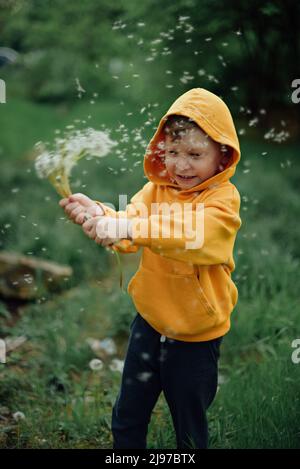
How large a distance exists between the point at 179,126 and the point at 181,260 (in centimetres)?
46

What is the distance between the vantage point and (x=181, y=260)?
1.81 meters

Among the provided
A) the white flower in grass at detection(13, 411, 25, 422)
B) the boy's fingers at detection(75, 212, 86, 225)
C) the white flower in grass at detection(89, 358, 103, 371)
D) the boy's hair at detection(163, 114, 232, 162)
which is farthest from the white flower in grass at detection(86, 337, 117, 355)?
the boy's hair at detection(163, 114, 232, 162)

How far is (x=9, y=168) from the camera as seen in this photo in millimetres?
6332

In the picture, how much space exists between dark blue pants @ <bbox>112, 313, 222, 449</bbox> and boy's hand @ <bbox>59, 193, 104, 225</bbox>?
0.43 meters

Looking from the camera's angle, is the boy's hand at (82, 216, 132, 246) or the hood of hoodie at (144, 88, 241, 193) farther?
the hood of hoodie at (144, 88, 241, 193)

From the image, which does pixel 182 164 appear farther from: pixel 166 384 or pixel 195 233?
pixel 166 384

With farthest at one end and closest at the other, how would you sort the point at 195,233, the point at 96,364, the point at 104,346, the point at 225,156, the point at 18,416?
the point at 104,346, the point at 96,364, the point at 18,416, the point at 225,156, the point at 195,233

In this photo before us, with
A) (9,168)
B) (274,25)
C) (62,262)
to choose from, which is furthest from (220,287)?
(9,168)

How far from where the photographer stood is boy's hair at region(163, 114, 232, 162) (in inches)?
77.3

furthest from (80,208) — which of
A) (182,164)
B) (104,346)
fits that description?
(104,346)

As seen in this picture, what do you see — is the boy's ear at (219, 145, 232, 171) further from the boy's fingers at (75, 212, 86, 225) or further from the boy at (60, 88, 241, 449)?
the boy's fingers at (75, 212, 86, 225)

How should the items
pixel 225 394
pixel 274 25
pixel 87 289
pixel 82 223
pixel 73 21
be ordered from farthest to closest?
1. pixel 73 21
2. pixel 274 25
3. pixel 87 289
4. pixel 225 394
5. pixel 82 223

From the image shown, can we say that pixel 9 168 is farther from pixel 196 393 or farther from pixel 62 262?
pixel 196 393
